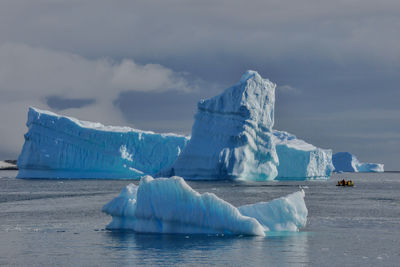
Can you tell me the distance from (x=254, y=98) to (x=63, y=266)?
4616 centimetres

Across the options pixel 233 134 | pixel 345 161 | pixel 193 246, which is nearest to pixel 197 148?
pixel 233 134

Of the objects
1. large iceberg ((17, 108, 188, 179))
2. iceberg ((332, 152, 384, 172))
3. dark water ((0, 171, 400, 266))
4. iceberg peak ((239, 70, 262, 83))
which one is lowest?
dark water ((0, 171, 400, 266))

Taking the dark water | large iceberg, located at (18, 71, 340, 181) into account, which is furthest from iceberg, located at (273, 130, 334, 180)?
the dark water

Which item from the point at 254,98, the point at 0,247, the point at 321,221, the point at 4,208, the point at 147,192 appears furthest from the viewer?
the point at 254,98

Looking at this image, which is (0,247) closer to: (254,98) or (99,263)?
(99,263)

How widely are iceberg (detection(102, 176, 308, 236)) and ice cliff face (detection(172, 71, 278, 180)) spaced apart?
38.0m

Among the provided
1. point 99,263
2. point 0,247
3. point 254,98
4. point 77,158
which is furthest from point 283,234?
point 77,158

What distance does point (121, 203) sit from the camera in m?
21.2

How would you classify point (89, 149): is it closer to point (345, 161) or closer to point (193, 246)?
point (193, 246)

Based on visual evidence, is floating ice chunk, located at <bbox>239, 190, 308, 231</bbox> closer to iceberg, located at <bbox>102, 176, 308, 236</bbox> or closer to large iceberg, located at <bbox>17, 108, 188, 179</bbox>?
iceberg, located at <bbox>102, 176, 308, 236</bbox>

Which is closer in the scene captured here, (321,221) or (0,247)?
(0,247)

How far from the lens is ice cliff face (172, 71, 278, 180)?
197ft

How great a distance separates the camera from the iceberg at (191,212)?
784 inches

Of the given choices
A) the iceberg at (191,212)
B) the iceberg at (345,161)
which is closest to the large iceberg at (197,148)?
the iceberg at (191,212)
